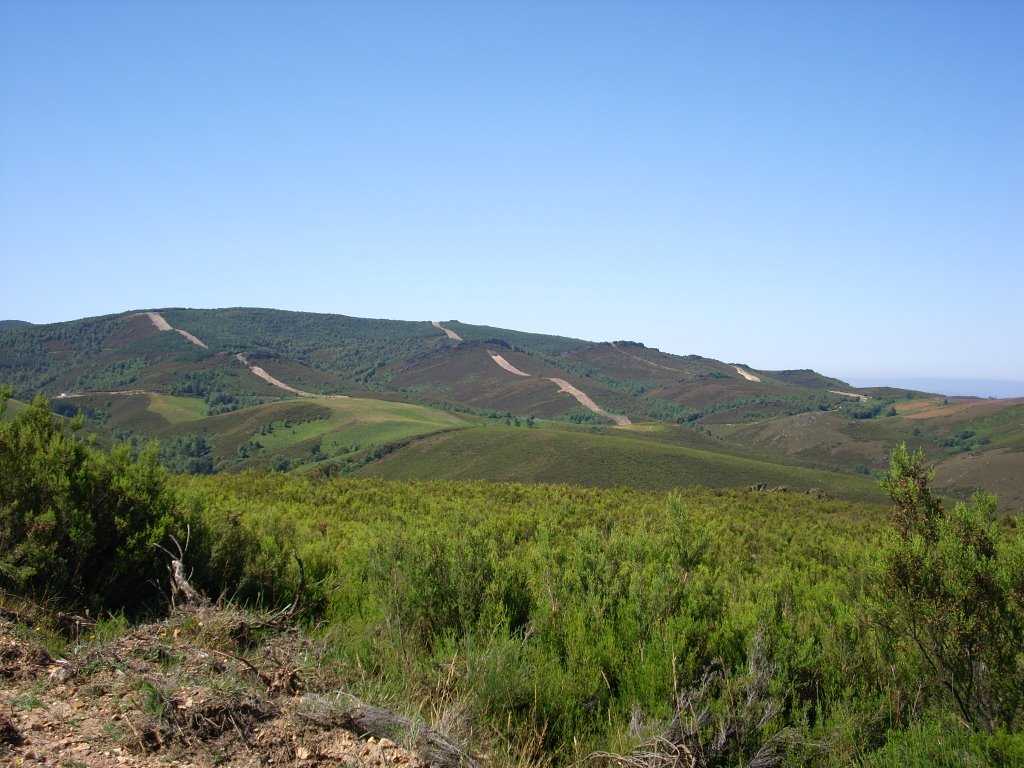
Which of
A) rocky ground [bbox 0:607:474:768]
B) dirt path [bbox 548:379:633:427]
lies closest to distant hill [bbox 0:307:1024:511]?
dirt path [bbox 548:379:633:427]

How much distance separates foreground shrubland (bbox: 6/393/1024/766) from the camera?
4.64 m

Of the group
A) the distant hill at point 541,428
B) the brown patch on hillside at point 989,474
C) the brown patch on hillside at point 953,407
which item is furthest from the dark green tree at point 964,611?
the brown patch on hillside at point 953,407

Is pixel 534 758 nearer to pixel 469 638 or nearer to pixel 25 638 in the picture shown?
pixel 469 638

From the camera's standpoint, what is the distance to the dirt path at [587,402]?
153m

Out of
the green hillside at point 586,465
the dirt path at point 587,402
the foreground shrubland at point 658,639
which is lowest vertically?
the green hillside at point 586,465

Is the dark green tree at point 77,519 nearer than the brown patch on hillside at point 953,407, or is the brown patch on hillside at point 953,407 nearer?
the dark green tree at point 77,519

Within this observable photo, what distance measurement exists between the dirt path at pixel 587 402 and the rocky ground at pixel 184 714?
451 ft

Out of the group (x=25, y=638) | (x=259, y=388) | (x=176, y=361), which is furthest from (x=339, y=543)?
(x=176, y=361)

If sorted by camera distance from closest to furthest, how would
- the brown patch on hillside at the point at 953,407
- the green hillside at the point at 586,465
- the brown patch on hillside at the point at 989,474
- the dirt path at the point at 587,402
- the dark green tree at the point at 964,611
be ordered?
the dark green tree at the point at 964,611
the green hillside at the point at 586,465
the brown patch on hillside at the point at 989,474
the brown patch on hillside at the point at 953,407
the dirt path at the point at 587,402

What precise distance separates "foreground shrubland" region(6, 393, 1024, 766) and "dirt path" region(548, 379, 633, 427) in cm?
13459

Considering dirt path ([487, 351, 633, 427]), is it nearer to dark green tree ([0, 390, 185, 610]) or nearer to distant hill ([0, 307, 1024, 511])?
distant hill ([0, 307, 1024, 511])

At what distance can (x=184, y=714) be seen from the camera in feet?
13.1

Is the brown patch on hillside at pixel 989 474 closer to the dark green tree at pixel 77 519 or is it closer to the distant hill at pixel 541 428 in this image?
the distant hill at pixel 541 428

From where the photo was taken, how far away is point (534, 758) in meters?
4.60
